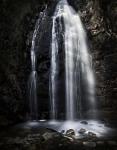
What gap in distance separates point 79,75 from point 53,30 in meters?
3.72

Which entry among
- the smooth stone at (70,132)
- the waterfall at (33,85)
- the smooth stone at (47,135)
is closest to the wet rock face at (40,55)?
the waterfall at (33,85)

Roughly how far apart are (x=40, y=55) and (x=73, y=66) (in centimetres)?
237

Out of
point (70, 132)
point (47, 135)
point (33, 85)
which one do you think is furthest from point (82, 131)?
point (33, 85)

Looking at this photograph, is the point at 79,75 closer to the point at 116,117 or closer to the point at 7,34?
the point at 116,117

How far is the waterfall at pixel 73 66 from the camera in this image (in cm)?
1669

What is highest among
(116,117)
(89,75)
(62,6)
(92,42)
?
(62,6)

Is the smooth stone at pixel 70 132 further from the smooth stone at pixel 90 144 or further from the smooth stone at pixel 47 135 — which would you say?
the smooth stone at pixel 90 144

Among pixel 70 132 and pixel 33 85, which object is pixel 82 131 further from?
pixel 33 85

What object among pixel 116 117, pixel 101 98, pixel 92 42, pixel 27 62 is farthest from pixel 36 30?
pixel 116 117

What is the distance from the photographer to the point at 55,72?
17.4 m

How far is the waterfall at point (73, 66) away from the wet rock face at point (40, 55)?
41 centimetres

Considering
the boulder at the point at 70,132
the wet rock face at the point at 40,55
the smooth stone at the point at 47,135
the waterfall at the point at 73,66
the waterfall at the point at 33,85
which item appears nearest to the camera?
the smooth stone at the point at 47,135

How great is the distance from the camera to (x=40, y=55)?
59.1 ft

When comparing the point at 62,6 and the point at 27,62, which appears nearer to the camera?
the point at 27,62
